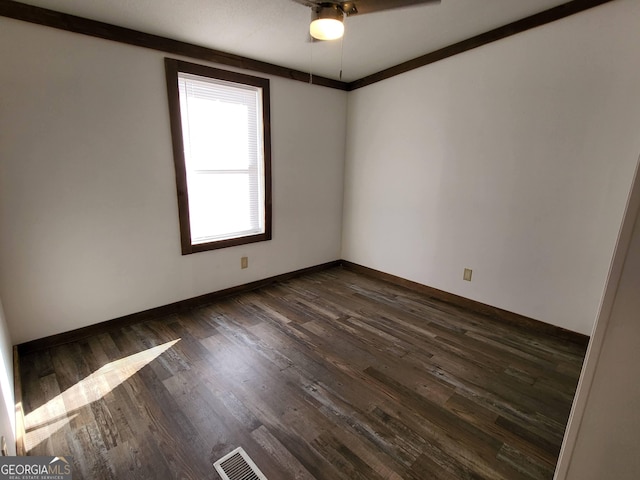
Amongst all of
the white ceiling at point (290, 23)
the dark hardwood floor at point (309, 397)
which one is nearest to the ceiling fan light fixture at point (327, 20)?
the white ceiling at point (290, 23)

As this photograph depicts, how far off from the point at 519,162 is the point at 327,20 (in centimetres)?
192

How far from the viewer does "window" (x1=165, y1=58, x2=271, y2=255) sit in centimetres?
261

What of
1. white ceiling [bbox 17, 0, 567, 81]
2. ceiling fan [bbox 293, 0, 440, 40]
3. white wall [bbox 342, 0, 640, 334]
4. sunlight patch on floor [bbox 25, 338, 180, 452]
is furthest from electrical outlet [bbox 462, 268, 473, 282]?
sunlight patch on floor [bbox 25, 338, 180, 452]

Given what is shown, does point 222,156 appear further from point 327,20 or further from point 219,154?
point 327,20

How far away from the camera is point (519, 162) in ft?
8.09

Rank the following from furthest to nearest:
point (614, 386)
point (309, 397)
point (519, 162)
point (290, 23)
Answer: point (519, 162) → point (290, 23) → point (309, 397) → point (614, 386)

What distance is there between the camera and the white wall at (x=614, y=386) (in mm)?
760

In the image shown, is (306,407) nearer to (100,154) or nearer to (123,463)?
(123,463)

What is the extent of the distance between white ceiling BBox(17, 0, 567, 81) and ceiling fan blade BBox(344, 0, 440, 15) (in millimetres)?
523

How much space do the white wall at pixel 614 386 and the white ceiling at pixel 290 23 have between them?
199 centimetres

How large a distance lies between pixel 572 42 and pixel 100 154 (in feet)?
11.4

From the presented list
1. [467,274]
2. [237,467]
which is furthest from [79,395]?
[467,274]

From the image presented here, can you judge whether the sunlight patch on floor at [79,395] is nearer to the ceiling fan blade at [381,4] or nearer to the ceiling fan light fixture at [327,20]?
the ceiling fan light fixture at [327,20]

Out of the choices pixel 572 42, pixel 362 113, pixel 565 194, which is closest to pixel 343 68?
pixel 362 113
